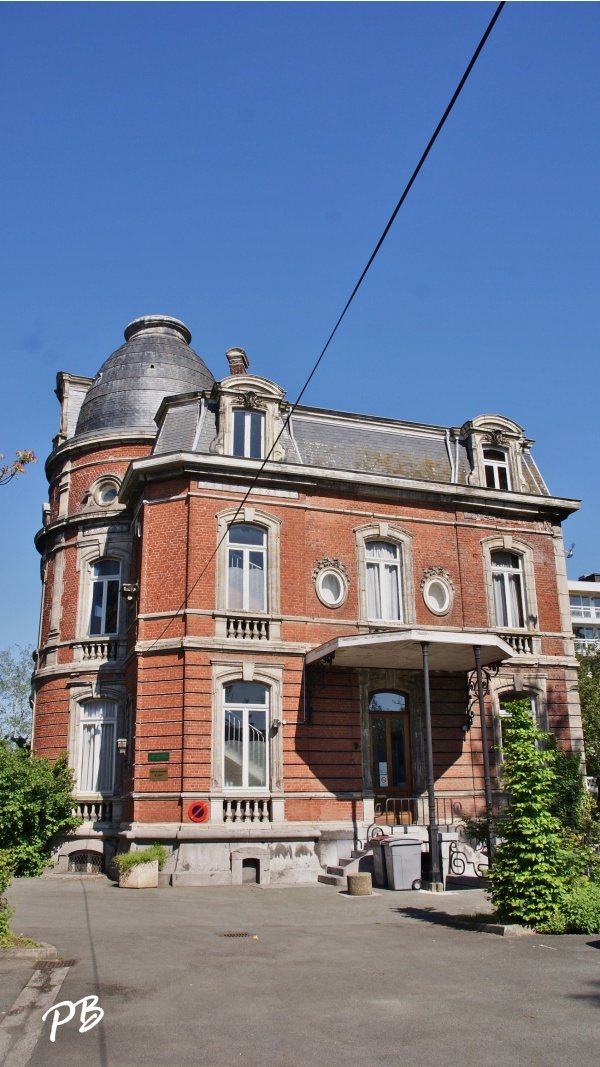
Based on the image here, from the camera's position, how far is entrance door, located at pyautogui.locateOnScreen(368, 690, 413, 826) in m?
19.8

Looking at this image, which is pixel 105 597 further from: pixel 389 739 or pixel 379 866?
pixel 379 866

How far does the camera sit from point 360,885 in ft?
52.0

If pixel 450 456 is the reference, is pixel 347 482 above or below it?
below

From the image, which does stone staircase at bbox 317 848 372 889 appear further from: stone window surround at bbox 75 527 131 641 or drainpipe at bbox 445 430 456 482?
drainpipe at bbox 445 430 456 482

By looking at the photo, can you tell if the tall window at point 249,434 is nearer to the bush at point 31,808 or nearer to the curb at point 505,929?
the bush at point 31,808

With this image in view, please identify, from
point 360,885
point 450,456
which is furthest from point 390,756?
point 450,456

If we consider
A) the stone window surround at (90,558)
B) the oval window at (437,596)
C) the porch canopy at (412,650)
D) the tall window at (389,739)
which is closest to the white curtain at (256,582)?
the porch canopy at (412,650)

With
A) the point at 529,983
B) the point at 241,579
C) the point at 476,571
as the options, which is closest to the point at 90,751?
the point at 241,579

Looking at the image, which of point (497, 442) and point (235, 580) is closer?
point (235, 580)

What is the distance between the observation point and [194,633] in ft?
61.8

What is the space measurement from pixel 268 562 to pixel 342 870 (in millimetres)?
6931

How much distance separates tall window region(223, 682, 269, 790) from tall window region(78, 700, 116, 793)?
4.45m

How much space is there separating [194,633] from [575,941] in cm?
1025

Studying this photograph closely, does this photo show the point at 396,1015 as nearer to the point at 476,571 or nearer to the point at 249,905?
the point at 249,905
